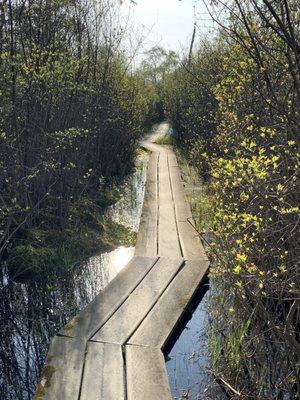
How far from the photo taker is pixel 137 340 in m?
4.18

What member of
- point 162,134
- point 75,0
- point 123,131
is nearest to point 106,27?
point 75,0

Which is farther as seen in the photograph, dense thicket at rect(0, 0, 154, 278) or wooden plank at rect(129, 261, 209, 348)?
dense thicket at rect(0, 0, 154, 278)

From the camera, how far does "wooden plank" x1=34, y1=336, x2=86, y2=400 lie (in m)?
3.40

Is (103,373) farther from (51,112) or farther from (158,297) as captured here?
(51,112)

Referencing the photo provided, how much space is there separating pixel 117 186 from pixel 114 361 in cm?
741

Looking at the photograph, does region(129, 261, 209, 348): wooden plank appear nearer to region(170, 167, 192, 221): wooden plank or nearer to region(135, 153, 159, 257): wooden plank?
region(135, 153, 159, 257): wooden plank

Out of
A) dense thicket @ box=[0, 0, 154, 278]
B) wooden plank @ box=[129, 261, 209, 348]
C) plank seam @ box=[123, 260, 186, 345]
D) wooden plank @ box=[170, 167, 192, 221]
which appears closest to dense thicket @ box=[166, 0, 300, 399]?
wooden plank @ box=[129, 261, 209, 348]

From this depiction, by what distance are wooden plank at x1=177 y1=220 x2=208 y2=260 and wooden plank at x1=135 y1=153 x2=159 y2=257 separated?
0.40m

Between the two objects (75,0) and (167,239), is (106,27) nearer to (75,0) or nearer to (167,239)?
(75,0)

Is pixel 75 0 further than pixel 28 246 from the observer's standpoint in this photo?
Yes

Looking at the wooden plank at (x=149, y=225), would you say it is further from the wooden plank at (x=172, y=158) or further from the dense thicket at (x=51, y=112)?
the wooden plank at (x=172, y=158)

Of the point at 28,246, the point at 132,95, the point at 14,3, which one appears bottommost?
the point at 28,246

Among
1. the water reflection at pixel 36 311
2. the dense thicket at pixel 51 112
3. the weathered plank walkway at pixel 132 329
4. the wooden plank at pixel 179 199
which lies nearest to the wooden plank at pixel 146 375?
the weathered plank walkway at pixel 132 329

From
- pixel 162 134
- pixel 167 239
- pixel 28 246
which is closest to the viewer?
pixel 28 246
